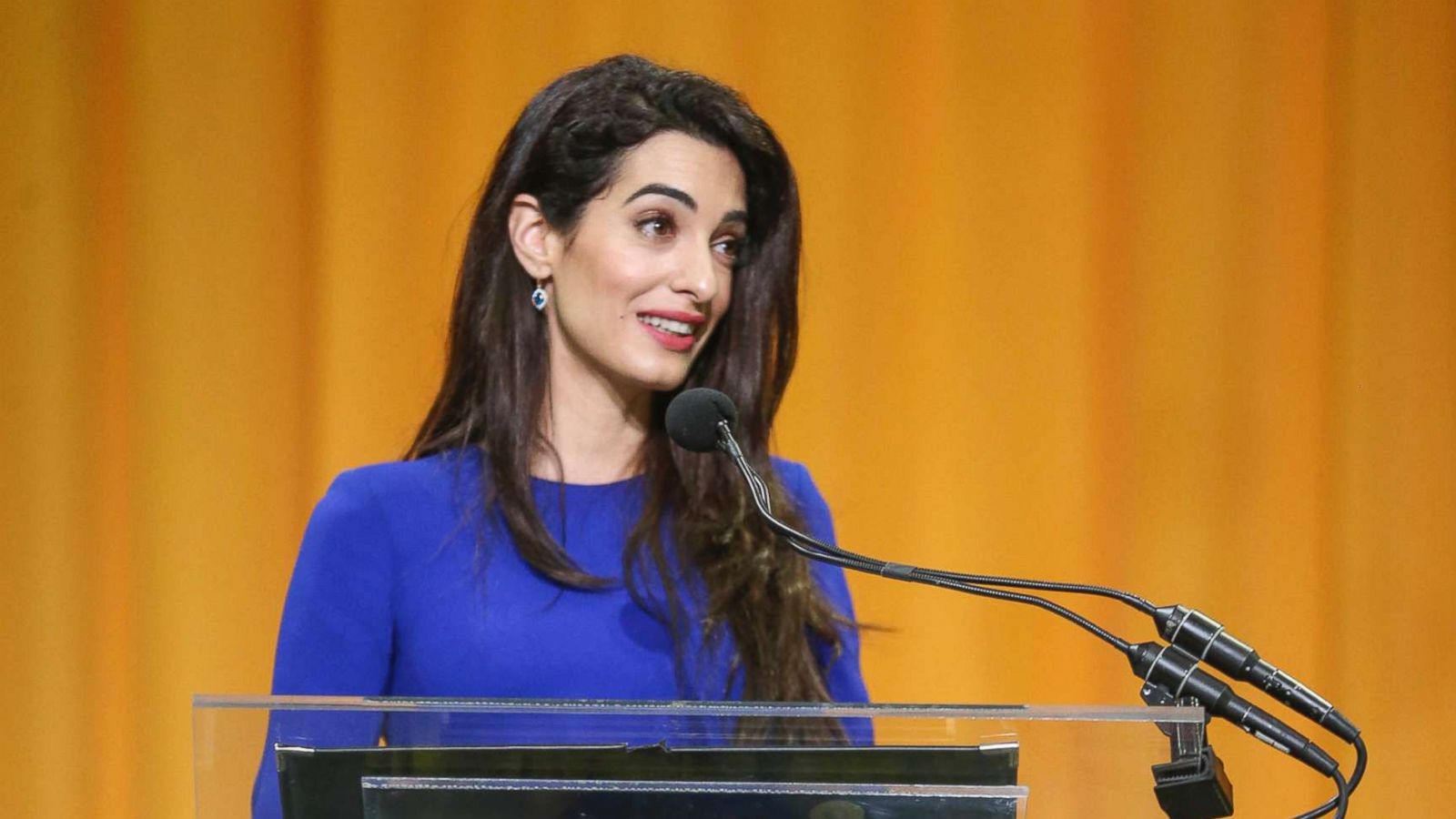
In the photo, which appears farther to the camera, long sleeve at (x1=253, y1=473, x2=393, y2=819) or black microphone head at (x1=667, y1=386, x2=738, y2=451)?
long sleeve at (x1=253, y1=473, x2=393, y2=819)

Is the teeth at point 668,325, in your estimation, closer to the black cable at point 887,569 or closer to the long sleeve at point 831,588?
the long sleeve at point 831,588

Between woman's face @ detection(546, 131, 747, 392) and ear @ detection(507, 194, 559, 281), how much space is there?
21 millimetres

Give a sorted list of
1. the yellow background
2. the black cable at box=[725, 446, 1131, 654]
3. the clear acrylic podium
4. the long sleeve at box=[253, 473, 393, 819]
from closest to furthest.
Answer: the clear acrylic podium, the black cable at box=[725, 446, 1131, 654], the long sleeve at box=[253, 473, 393, 819], the yellow background

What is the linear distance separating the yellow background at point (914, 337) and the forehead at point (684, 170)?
89cm

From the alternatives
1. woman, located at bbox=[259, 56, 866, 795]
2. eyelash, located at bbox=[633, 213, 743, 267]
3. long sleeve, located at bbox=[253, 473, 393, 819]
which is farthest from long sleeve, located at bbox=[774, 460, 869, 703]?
long sleeve, located at bbox=[253, 473, 393, 819]

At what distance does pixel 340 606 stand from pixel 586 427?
1.20 feet

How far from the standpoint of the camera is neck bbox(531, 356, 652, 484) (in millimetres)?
2010

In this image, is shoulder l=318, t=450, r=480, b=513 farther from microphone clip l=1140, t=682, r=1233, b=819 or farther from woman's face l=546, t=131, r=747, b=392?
microphone clip l=1140, t=682, r=1233, b=819

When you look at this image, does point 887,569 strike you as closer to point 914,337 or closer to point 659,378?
point 659,378

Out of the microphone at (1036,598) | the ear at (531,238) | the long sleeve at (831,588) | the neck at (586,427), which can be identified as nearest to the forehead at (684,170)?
the ear at (531,238)

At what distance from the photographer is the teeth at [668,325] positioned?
6.29 ft

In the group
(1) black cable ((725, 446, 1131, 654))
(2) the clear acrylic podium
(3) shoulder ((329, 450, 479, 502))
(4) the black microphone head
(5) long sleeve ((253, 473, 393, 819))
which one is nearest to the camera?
(2) the clear acrylic podium

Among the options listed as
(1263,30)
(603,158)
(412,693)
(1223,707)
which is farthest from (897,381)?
(1223,707)

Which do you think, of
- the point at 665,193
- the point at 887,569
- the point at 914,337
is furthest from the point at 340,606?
the point at 914,337
